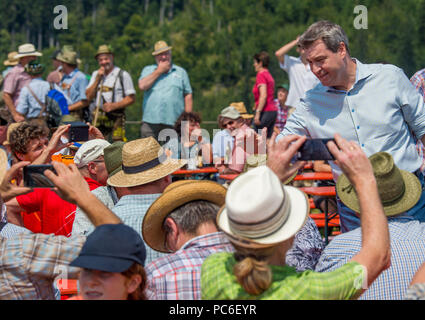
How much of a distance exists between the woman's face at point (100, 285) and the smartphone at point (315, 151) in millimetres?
729

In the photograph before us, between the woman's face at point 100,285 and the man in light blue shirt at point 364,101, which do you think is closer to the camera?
the woman's face at point 100,285

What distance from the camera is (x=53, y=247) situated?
2.18 m

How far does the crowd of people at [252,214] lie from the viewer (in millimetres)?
1840

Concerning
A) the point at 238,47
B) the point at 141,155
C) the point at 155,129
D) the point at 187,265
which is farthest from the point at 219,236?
the point at 238,47

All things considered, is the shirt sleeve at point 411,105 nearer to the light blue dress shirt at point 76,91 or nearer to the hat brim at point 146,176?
the hat brim at point 146,176

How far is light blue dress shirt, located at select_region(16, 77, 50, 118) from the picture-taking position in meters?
8.09

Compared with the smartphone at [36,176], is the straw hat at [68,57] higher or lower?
lower

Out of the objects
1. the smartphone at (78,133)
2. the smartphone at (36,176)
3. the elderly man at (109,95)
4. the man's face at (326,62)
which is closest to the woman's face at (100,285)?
the smartphone at (36,176)

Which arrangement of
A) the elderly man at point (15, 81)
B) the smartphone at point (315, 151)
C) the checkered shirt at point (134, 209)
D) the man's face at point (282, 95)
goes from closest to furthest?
the smartphone at point (315, 151)
the checkered shirt at point (134, 209)
the elderly man at point (15, 81)
the man's face at point (282, 95)

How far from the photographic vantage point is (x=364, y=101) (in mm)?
3361

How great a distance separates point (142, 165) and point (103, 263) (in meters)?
1.39

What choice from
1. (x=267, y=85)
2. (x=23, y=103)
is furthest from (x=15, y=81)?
(x=267, y=85)

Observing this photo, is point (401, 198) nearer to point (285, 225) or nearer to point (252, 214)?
point (285, 225)
